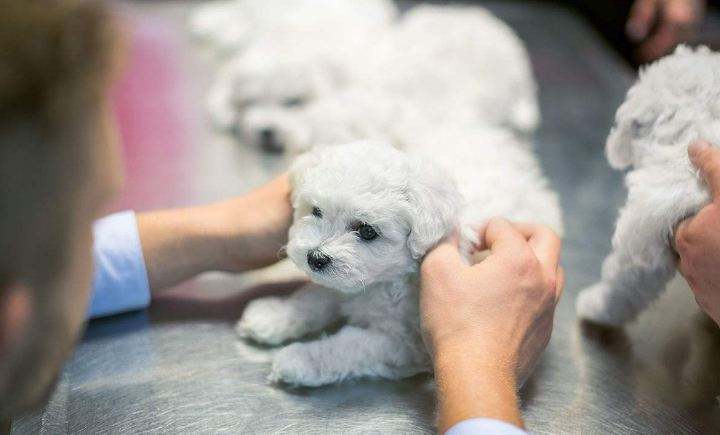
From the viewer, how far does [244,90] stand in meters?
2.23

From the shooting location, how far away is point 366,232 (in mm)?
1101

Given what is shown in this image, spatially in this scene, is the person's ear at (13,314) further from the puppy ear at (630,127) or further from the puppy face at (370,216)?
the puppy ear at (630,127)

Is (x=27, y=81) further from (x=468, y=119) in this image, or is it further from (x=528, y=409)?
(x=468, y=119)

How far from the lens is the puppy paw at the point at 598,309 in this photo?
51.2 inches

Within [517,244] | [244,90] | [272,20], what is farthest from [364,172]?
[272,20]

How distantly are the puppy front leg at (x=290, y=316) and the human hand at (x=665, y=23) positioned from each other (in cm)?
138

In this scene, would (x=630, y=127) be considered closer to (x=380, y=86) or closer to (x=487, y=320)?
(x=487, y=320)

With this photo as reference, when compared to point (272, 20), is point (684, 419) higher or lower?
lower

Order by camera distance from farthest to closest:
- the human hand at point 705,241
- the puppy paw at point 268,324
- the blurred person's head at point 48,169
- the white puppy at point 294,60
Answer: the white puppy at point 294,60
the puppy paw at point 268,324
the human hand at point 705,241
the blurred person's head at point 48,169

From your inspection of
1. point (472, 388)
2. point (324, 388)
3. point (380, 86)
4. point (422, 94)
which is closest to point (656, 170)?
point (472, 388)

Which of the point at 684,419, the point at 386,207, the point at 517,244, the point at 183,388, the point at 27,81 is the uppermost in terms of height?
the point at 27,81

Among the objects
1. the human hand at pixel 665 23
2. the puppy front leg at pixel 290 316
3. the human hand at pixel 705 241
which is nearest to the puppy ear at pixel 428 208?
the puppy front leg at pixel 290 316

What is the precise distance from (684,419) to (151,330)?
3.14 ft

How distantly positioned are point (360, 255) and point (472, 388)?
0.90ft
